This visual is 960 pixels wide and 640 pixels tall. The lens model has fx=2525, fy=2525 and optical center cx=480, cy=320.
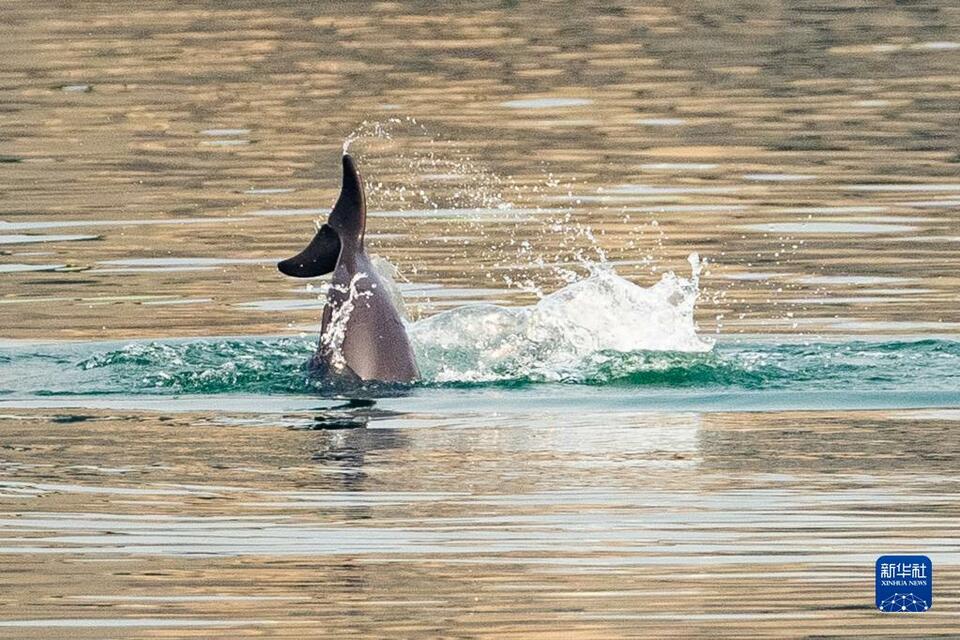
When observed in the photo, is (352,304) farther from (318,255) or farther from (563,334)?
(563,334)

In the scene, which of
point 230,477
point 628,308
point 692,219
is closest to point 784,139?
point 692,219

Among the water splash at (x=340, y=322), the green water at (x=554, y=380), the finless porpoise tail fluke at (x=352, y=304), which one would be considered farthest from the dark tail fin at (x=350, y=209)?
the green water at (x=554, y=380)

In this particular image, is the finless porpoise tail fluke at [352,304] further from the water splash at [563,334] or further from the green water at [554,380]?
the water splash at [563,334]

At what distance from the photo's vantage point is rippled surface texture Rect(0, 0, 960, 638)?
10.6 meters

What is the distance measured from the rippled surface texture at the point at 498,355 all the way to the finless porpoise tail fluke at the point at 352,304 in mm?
260

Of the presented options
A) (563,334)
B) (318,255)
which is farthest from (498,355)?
(318,255)

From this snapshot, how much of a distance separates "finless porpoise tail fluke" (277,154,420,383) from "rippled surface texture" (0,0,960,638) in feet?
0.85

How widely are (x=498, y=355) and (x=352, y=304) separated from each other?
1278 millimetres

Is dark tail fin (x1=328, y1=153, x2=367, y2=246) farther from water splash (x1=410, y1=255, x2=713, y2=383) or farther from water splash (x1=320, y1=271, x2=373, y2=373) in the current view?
water splash (x1=410, y1=255, x2=713, y2=383)

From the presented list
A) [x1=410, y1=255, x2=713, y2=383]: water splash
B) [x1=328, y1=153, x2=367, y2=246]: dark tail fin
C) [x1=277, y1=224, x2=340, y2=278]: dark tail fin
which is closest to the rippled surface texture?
[x1=410, y1=255, x2=713, y2=383]: water splash

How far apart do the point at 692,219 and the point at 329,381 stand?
702 centimetres

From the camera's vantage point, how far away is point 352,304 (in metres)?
14.7

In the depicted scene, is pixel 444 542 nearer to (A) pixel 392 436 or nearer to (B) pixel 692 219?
(A) pixel 392 436

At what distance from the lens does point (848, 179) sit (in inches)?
911
